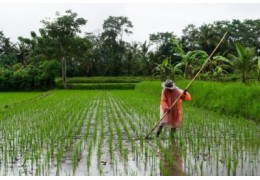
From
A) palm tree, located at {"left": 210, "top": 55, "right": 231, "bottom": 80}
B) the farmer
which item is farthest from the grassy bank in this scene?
palm tree, located at {"left": 210, "top": 55, "right": 231, "bottom": 80}

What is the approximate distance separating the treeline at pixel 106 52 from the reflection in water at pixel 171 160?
17392mm

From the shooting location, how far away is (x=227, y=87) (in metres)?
13.1

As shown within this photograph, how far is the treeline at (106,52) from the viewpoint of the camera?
38531 mm

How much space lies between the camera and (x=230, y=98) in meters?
12.4

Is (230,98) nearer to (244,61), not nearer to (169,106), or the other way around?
(169,106)

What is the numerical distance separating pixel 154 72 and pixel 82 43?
10268 mm

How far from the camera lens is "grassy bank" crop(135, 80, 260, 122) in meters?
11.3

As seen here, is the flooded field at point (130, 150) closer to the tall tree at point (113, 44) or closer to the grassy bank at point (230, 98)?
the grassy bank at point (230, 98)

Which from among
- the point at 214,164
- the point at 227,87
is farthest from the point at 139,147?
the point at 227,87

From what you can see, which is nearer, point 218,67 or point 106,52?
point 218,67

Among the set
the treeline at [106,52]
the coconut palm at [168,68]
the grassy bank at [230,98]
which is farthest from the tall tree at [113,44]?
the grassy bank at [230,98]

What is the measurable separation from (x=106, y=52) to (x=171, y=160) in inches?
1838

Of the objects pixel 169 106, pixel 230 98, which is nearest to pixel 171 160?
pixel 169 106

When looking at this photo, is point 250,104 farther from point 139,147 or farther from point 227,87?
point 139,147
